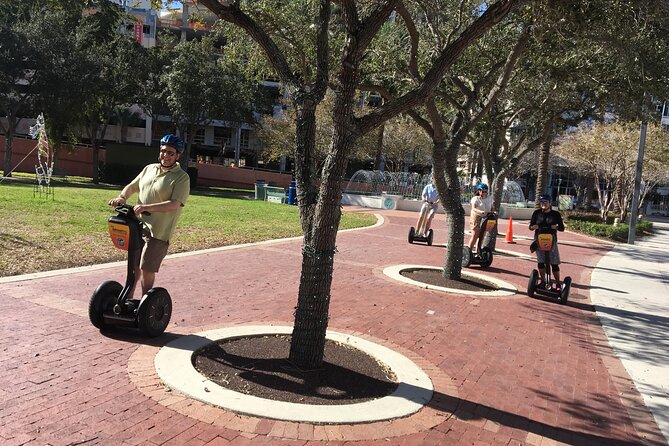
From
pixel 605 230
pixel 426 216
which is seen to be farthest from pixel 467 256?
pixel 605 230

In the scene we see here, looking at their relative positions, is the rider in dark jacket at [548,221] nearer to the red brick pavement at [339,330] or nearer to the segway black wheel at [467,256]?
the red brick pavement at [339,330]

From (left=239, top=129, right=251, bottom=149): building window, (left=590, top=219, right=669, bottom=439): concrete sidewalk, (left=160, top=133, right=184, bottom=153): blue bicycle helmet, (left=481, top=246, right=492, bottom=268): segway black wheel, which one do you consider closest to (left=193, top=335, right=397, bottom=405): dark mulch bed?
(left=160, top=133, right=184, bottom=153): blue bicycle helmet

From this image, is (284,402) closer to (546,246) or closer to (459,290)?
(459,290)

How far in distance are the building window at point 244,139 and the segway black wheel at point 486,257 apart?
48400mm

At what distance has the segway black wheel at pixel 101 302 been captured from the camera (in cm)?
510

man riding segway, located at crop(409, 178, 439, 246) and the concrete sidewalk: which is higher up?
man riding segway, located at crop(409, 178, 439, 246)

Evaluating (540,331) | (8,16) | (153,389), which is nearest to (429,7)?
(540,331)

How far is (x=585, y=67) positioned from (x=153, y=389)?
1062 centimetres

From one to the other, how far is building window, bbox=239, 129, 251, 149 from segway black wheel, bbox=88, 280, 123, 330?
2103 inches

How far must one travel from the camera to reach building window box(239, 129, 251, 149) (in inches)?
2269

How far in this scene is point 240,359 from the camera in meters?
4.87

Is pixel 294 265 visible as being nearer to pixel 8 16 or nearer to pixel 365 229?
pixel 365 229

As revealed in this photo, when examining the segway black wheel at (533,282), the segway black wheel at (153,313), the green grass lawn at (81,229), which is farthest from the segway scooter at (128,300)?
the segway black wheel at (533,282)

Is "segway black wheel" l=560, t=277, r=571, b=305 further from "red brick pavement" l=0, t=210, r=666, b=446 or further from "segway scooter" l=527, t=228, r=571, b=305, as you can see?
"red brick pavement" l=0, t=210, r=666, b=446
